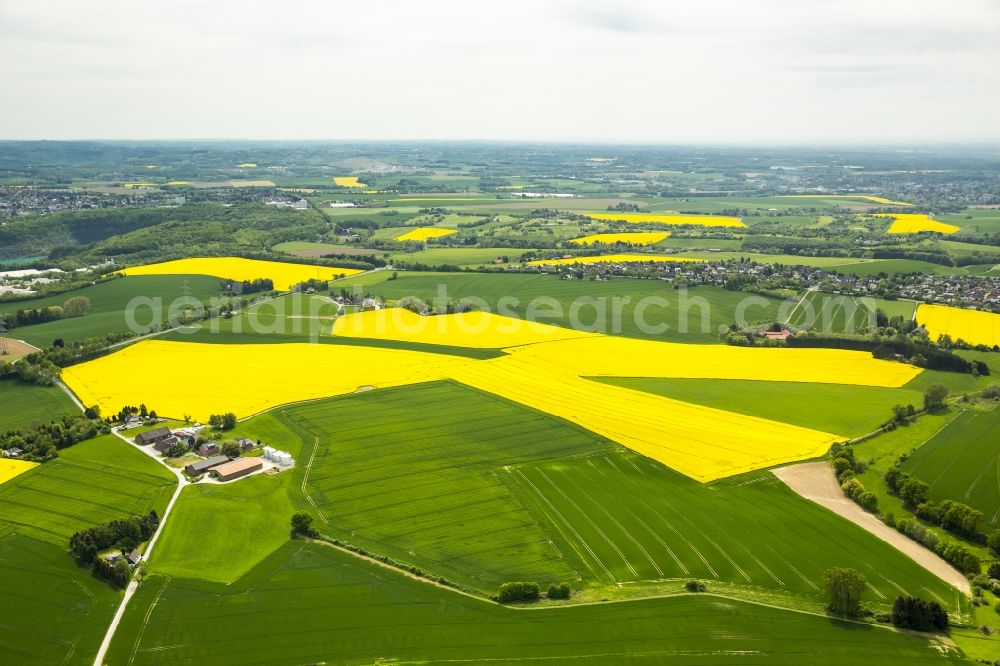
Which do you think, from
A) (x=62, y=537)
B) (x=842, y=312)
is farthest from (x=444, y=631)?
(x=842, y=312)

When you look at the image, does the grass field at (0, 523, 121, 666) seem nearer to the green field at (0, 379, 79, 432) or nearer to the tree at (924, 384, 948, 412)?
the green field at (0, 379, 79, 432)

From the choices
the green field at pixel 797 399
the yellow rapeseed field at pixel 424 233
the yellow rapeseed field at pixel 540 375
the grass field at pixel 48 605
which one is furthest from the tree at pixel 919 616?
the yellow rapeseed field at pixel 424 233

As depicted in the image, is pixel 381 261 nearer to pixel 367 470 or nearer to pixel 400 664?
pixel 367 470

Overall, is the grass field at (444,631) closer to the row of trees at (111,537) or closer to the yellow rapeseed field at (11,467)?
the row of trees at (111,537)

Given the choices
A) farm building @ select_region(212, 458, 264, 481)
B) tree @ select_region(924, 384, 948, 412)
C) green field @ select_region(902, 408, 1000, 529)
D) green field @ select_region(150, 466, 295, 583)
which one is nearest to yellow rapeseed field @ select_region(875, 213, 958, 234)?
tree @ select_region(924, 384, 948, 412)

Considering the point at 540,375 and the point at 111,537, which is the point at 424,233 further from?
the point at 111,537

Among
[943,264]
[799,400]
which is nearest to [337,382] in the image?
[799,400]
